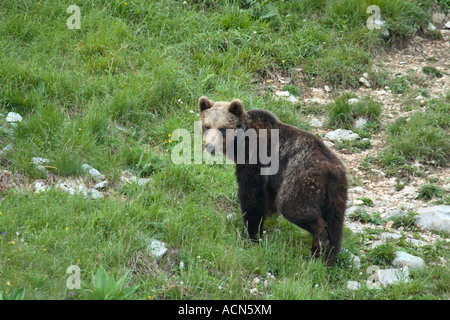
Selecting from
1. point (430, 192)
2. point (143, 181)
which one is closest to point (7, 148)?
point (143, 181)

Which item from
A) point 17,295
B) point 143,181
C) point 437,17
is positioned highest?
point 437,17

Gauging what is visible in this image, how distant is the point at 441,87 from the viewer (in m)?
8.95

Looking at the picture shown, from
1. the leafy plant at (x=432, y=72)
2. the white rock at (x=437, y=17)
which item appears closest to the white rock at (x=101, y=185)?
the leafy plant at (x=432, y=72)

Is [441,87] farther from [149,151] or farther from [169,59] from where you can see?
[149,151]

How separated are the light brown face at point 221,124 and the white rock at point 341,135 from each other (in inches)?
101

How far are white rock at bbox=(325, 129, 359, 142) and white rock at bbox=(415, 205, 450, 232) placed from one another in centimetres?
191

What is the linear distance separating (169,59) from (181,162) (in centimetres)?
229

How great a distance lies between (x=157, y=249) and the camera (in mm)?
5305

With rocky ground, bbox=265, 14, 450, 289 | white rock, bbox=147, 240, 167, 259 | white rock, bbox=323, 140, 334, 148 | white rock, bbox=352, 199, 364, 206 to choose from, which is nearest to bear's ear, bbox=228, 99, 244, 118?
white rock, bbox=147, 240, 167, 259

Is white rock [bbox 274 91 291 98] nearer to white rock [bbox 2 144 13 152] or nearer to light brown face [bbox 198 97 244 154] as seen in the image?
light brown face [bbox 198 97 244 154]

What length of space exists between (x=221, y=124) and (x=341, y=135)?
2.88m

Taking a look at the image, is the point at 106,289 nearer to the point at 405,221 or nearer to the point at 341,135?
the point at 405,221

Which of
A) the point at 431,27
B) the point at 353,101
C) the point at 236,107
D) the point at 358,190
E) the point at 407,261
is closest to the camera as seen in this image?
the point at 407,261

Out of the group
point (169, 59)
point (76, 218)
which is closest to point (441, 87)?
point (169, 59)
